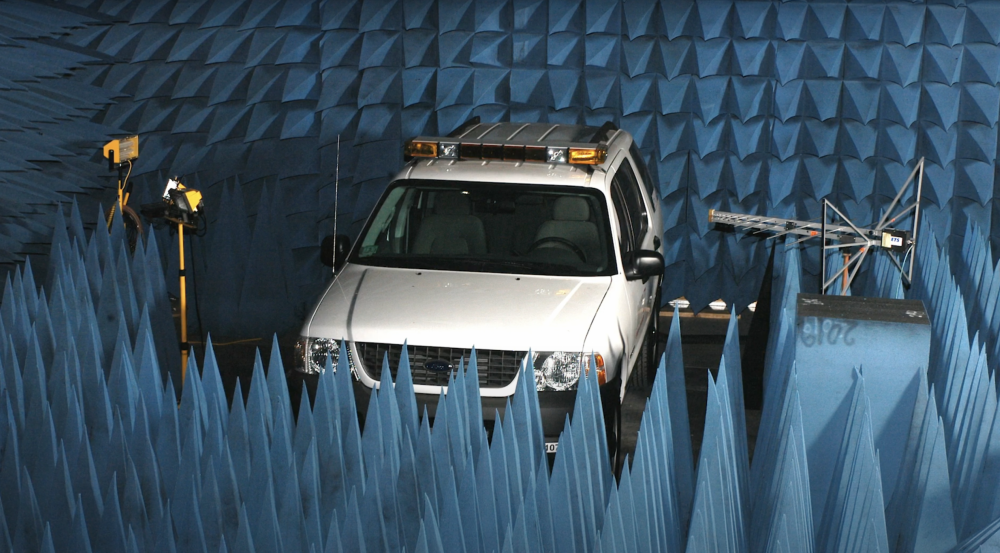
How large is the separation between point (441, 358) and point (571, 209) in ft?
4.38

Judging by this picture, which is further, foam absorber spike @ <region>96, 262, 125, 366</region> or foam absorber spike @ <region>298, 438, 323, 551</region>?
foam absorber spike @ <region>96, 262, 125, 366</region>

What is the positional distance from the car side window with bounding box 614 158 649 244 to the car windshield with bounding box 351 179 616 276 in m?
0.41

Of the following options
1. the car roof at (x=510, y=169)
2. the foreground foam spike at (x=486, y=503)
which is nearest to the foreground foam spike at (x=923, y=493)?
the foreground foam spike at (x=486, y=503)

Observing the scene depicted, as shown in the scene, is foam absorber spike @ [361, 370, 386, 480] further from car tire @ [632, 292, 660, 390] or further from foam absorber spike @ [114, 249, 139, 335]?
car tire @ [632, 292, 660, 390]

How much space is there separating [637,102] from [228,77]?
3269mm

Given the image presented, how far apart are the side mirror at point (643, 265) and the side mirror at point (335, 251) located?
4.96ft

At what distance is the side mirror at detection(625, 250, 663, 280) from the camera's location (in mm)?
5508

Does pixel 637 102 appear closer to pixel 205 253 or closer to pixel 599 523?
pixel 205 253

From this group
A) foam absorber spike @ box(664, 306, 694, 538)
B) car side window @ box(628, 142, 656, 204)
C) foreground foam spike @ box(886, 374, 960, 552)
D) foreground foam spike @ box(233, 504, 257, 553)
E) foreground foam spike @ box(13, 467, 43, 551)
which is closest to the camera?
foreground foam spike @ box(233, 504, 257, 553)

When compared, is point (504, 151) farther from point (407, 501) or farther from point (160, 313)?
point (407, 501)

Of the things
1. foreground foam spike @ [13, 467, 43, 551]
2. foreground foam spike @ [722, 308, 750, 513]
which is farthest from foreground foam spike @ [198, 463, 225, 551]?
foreground foam spike @ [722, 308, 750, 513]

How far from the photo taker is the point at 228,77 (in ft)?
28.1

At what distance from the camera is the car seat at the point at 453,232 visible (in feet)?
18.6

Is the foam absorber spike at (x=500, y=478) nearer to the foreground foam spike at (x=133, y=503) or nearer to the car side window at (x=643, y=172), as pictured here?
the foreground foam spike at (x=133, y=503)
